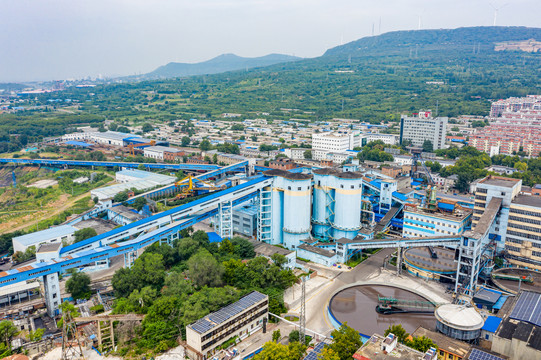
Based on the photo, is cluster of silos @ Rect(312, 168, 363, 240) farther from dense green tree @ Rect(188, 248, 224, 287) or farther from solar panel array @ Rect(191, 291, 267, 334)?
solar panel array @ Rect(191, 291, 267, 334)

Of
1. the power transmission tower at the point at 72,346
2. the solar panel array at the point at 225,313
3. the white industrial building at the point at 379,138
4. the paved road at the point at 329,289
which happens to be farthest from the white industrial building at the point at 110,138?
the solar panel array at the point at 225,313

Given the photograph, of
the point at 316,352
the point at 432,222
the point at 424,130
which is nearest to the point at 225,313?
the point at 316,352

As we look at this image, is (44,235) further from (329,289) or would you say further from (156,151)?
(156,151)

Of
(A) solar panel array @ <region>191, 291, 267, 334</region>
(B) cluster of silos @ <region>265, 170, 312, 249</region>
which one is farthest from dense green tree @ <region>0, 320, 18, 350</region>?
(B) cluster of silos @ <region>265, 170, 312, 249</region>

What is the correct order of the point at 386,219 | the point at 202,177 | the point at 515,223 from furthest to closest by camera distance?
1. the point at 202,177
2. the point at 386,219
3. the point at 515,223

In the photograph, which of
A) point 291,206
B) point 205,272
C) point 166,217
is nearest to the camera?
point 205,272

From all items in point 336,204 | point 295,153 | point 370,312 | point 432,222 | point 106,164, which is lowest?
point 370,312

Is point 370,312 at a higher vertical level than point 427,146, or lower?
lower

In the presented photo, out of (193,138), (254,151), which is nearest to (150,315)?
(254,151)
